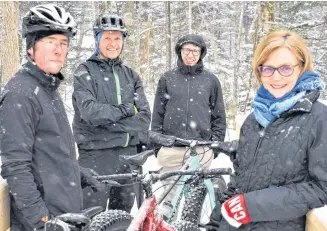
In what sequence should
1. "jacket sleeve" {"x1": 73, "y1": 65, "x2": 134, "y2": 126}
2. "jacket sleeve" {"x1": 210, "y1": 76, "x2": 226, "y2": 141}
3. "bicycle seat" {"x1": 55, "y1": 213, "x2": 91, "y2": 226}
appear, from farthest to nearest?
"jacket sleeve" {"x1": 210, "y1": 76, "x2": 226, "y2": 141}, "jacket sleeve" {"x1": 73, "y1": 65, "x2": 134, "y2": 126}, "bicycle seat" {"x1": 55, "y1": 213, "x2": 91, "y2": 226}

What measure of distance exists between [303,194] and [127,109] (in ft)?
7.70

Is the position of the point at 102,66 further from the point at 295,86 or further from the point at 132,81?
the point at 295,86

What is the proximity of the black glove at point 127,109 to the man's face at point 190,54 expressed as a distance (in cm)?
130

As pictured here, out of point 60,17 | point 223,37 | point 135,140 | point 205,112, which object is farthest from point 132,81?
point 223,37

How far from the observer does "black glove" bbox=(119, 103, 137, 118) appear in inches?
149

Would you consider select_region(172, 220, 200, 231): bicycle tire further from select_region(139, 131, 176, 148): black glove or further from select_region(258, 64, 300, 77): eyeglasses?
select_region(258, 64, 300, 77): eyeglasses

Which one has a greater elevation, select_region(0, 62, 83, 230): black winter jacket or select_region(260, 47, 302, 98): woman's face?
select_region(260, 47, 302, 98): woman's face

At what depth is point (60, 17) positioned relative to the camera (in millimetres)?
2480

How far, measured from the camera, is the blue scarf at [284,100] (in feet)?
6.15

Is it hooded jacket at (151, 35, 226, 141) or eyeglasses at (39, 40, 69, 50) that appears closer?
eyeglasses at (39, 40, 69, 50)

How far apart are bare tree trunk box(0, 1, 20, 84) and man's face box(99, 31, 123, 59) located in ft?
25.3

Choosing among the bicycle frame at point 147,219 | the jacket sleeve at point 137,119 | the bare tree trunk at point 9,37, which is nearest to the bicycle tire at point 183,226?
the bicycle frame at point 147,219

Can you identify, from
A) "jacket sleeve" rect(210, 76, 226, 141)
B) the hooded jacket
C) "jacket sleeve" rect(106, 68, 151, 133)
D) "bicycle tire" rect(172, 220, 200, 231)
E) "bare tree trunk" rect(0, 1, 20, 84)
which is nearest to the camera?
"bicycle tire" rect(172, 220, 200, 231)

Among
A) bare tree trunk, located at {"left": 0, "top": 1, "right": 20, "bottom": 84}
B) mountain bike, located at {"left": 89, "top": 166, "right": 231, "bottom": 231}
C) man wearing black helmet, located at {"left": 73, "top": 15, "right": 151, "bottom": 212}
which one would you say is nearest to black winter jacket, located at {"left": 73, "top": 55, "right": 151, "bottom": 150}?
man wearing black helmet, located at {"left": 73, "top": 15, "right": 151, "bottom": 212}
